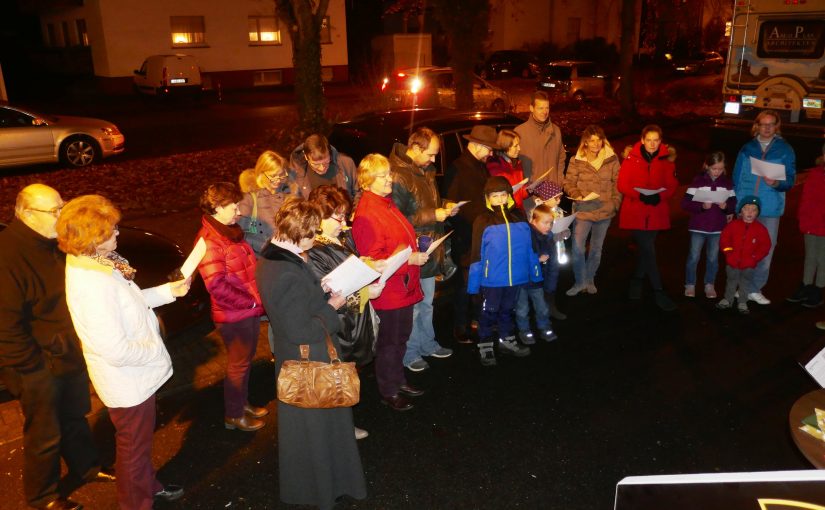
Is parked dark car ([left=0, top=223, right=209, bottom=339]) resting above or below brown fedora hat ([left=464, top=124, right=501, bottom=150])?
below

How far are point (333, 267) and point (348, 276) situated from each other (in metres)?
0.16

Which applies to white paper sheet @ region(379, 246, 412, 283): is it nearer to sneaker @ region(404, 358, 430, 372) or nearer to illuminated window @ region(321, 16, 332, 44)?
sneaker @ region(404, 358, 430, 372)

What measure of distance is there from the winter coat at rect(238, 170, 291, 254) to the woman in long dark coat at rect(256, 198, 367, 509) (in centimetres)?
165

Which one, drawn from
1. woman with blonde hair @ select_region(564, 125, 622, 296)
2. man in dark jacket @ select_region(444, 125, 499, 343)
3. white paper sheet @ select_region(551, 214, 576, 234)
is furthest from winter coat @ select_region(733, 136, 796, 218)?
man in dark jacket @ select_region(444, 125, 499, 343)

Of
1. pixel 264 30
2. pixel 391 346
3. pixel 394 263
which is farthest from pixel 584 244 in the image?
pixel 264 30

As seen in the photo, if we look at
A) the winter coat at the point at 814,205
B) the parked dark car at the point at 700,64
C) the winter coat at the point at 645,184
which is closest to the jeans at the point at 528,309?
the winter coat at the point at 645,184

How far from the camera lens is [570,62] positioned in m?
25.7

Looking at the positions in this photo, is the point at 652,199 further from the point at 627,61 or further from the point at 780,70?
the point at 627,61

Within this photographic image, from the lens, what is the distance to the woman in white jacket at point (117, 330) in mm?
3438

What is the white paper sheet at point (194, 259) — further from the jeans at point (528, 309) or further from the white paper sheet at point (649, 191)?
the white paper sheet at point (649, 191)

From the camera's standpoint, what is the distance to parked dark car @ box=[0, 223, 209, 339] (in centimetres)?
616

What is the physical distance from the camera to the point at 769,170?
6.78 m

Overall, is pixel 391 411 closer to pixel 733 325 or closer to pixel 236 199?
pixel 236 199

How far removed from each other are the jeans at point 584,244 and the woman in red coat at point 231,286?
3.98m
